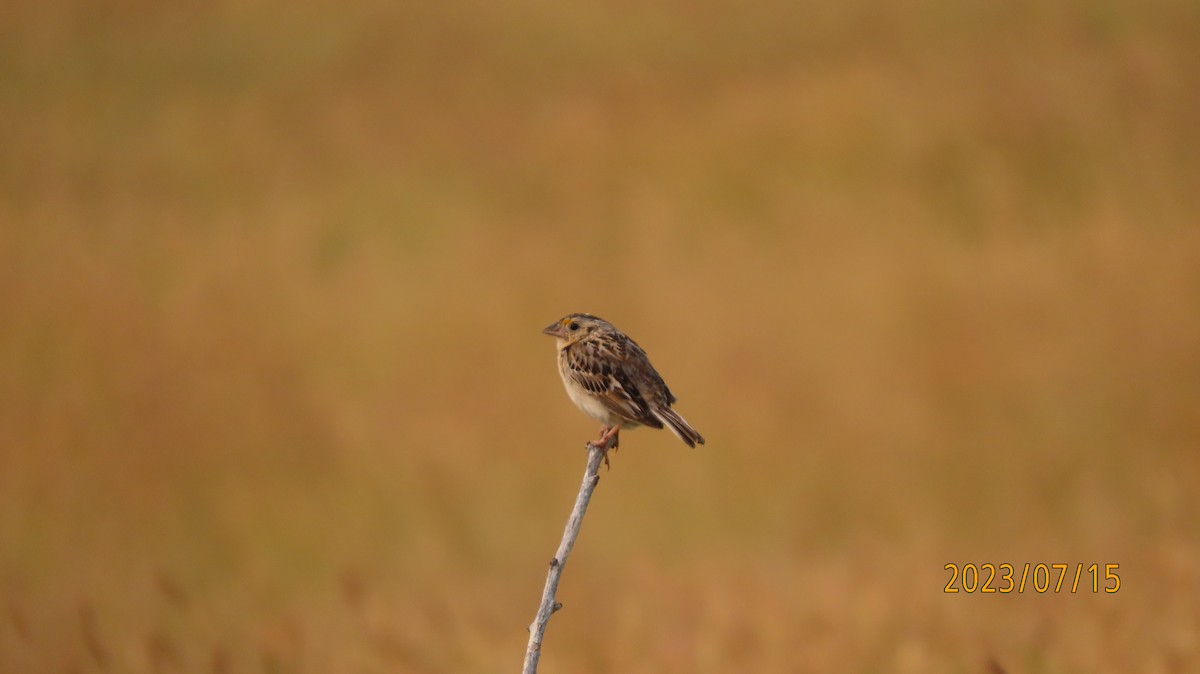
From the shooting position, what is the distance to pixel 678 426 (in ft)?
19.7

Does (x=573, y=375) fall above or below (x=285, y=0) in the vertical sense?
below

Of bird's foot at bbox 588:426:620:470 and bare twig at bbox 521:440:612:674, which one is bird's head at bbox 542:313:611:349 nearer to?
bird's foot at bbox 588:426:620:470

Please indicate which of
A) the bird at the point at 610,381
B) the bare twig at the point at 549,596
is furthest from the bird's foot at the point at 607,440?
the bare twig at the point at 549,596

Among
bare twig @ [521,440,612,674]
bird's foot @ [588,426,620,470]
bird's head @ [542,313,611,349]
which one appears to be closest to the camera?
bare twig @ [521,440,612,674]

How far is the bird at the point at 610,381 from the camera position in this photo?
6262mm

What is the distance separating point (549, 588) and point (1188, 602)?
7971 millimetres

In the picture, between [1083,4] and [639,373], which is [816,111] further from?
[639,373]

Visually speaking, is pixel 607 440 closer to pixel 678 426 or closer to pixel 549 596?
pixel 678 426

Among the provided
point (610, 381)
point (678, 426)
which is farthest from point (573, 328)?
point (678, 426)

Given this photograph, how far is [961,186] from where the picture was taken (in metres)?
15.3

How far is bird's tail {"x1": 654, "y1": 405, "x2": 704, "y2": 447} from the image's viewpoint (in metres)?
5.79

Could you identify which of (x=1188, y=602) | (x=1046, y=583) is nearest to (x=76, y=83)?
(x=1046, y=583)

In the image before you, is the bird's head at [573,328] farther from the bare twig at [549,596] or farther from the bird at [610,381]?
the bare twig at [549,596]

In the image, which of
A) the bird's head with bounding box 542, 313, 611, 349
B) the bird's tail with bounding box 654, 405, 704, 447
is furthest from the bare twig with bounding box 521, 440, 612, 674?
the bird's head with bounding box 542, 313, 611, 349
